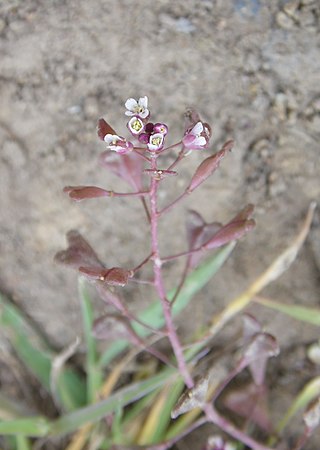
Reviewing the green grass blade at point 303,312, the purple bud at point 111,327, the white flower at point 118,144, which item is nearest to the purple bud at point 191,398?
the purple bud at point 111,327

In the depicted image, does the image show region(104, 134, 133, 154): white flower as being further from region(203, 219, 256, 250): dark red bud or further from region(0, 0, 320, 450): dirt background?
region(0, 0, 320, 450): dirt background

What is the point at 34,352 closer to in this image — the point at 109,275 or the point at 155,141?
the point at 109,275

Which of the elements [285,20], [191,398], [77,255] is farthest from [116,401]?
[285,20]

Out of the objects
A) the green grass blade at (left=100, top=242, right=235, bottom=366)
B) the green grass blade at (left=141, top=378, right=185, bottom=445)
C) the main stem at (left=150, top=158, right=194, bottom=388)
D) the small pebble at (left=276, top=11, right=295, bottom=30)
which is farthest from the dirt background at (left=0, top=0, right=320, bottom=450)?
the main stem at (left=150, top=158, right=194, bottom=388)

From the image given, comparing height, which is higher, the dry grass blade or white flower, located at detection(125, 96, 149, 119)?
white flower, located at detection(125, 96, 149, 119)

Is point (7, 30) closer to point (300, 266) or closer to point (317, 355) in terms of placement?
point (300, 266)

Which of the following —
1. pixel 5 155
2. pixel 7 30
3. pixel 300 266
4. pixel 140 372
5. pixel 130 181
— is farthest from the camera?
pixel 140 372

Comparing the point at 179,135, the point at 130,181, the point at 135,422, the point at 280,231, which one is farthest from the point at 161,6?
the point at 135,422
